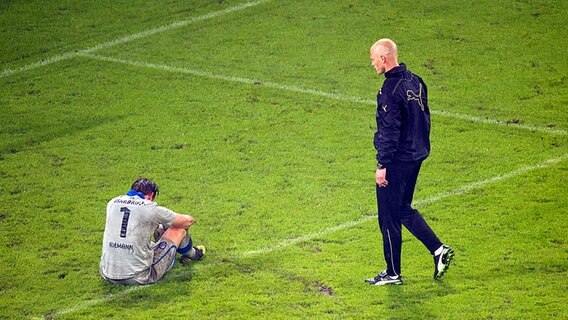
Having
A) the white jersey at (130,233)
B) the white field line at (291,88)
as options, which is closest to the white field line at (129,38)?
the white field line at (291,88)

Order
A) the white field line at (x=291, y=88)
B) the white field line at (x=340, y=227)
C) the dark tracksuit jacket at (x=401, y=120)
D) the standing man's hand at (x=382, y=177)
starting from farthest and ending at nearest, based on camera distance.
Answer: the white field line at (x=291, y=88) → the white field line at (x=340, y=227) → the standing man's hand at (x=382, y=177) → the dark tracksuit jacket at (x=401, y=120)

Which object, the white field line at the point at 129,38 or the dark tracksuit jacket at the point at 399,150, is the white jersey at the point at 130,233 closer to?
the dark tracksuit jacket at the point at 399,150

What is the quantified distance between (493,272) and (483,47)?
21.4ft

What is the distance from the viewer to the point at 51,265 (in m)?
12.8

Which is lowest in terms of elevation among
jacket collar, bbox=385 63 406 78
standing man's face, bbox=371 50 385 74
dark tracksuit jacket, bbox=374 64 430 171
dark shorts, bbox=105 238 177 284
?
dark shorts, bbox=105 238 177 284

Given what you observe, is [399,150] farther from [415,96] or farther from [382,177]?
[415,96]

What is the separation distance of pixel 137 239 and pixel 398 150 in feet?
8.22

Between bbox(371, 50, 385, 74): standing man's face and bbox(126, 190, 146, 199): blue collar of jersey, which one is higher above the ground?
bbox(371, 50, 385, 74): standing man's face

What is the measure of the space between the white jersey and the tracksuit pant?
77.0 inches

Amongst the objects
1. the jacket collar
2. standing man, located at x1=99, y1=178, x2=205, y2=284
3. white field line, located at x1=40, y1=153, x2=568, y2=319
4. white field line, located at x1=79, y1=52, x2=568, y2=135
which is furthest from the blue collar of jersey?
white field line, located at x1=79, y1=52, x2=568, y2=135

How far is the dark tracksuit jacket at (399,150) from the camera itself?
11.6m

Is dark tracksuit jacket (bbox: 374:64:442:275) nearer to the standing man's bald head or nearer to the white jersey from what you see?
the standing man's bald head

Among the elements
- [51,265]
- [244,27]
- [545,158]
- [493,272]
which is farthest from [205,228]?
[244,27]

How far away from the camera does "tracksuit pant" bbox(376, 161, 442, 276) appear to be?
11773mm
